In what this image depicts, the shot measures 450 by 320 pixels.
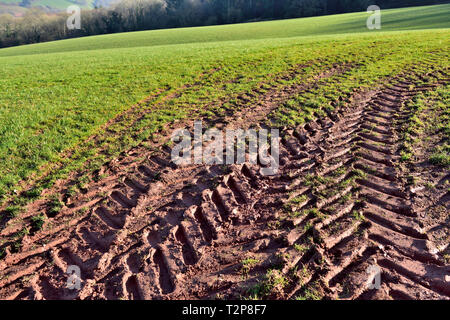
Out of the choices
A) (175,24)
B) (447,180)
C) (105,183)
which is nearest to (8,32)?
(175,24)

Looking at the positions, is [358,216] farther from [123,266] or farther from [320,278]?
[123,266]

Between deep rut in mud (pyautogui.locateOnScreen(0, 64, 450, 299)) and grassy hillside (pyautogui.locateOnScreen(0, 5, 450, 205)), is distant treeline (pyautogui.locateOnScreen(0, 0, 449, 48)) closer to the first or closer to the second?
grassy hillside (pyautogui.locateOnScreen(0, 5, 450, 205))

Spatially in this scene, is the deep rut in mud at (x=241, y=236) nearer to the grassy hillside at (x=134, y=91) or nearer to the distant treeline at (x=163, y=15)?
the grassy hillside at (x=134, y=91)

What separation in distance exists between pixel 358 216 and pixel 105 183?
14.0 ft

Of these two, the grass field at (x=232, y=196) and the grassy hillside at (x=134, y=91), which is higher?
the grassy hillside at (x=134, y=91)

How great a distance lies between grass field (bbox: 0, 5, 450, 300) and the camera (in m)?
3.19

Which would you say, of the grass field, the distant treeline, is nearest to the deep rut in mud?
the grass field

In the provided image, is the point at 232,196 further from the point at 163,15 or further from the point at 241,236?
the point at 163,15

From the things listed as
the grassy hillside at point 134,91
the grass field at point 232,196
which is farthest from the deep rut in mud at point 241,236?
the grassy hillside at point 134,91

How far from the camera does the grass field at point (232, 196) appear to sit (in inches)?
126

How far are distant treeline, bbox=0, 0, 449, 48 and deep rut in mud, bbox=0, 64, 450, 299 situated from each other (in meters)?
68.2

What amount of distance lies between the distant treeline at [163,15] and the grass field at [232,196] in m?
65.0

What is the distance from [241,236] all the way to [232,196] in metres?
0.87

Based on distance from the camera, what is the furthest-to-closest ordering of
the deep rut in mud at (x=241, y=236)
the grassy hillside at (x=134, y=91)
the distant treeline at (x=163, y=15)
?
1. the distant treeline at (x=163, y=15)
2. the grassy hillside at (x=134, y=91)
3. the deep rut in mud at (x=241, y=236)
